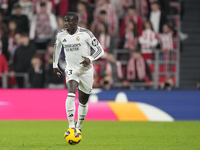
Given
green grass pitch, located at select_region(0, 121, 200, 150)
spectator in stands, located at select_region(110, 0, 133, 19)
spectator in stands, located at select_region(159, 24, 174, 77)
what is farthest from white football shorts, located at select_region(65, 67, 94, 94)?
spectator in stands, located at select_region(110, 0, 133, 19)

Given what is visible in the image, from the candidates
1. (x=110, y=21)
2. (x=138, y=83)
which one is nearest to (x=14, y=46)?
(x=110, y=21)

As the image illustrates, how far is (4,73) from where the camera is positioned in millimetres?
14836

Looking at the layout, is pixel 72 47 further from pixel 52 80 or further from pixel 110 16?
pixel 110 16

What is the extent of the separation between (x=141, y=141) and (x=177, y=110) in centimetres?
465

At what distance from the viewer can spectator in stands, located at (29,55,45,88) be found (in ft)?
47.4

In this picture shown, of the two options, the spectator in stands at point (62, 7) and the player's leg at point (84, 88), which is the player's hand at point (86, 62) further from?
the spectator in stands at point (62, 7)

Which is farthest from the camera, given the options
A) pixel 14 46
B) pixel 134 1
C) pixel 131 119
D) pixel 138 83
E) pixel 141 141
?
pixel 134 1

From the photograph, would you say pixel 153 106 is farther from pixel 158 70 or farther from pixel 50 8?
pixel 50 8

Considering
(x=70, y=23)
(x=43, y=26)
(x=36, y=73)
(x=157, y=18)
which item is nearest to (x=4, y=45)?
(x=43, y=26)

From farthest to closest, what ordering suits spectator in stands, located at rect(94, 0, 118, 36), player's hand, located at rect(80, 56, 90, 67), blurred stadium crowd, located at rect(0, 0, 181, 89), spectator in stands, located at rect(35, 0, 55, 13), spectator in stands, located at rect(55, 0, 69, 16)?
spectator in stands, located at rect(55, 0, 69, 16), spectator in stands, located at rect(35, 0, 55, 13), spectator in stands, located at rect(94, 0, 118, 36), blurred stadium crowd, located at rect(0, 0, 181, 89), player's hand, located at rect(80, 56, 90, 67)

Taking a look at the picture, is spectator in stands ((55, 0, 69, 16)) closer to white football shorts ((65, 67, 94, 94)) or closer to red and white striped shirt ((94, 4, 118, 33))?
red and white striped shirt ((94, 4, 118, 33))

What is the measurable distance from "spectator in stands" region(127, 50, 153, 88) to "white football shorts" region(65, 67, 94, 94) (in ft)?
20.7

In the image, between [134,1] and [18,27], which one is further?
[134,1]

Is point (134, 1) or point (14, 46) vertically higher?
point (134, 1)
